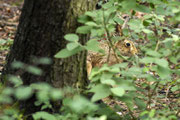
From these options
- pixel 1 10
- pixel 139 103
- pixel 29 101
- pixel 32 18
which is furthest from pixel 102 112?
pixel 1 10

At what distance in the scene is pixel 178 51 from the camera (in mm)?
2242

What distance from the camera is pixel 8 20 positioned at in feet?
22.7

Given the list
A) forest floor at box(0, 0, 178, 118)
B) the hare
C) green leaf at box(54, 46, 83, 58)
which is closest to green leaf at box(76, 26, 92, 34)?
green leaf at box(54, 46, 83, 58)

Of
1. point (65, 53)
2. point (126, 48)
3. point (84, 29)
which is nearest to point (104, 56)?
point (126, 48)

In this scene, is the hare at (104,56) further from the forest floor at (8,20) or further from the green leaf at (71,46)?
the green leaf at (71,46)

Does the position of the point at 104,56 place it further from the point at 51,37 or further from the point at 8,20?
the point at 8,20

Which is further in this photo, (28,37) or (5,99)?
(28,37)

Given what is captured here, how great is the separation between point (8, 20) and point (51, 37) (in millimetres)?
4767

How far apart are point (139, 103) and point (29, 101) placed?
2.99 ft

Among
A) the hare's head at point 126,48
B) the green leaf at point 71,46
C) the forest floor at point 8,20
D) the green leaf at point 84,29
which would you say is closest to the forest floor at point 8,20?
the forest floor at point 8,20

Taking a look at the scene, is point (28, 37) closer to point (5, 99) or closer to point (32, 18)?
point (32, 18)

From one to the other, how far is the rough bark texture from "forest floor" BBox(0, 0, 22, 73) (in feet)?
8.50

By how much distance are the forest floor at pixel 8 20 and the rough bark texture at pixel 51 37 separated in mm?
2589

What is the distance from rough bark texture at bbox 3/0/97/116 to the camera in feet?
7.98
